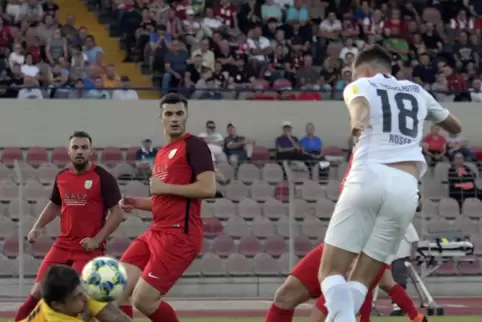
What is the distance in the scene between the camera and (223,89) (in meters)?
22.2

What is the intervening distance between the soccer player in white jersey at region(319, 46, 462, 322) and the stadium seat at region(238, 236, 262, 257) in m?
10.2

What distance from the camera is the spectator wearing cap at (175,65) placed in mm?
22486

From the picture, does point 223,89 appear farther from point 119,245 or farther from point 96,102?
point 119,245

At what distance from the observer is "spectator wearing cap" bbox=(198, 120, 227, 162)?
20.7 meters

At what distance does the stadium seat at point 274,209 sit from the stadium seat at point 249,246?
1.79 feet

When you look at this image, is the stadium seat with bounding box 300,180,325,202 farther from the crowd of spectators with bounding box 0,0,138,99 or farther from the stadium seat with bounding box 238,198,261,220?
the crowd of spectators with bounding box 0,0,138,99

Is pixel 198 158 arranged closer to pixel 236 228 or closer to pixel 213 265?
pixel 213 265

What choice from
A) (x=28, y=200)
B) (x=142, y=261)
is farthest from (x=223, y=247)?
(x=142, y=261)

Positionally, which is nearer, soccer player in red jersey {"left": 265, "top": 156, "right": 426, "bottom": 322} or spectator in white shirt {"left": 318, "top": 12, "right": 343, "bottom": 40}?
soccer player in red jersey {"left": 265, "top": 156, "right": 426, "bottom": 322}

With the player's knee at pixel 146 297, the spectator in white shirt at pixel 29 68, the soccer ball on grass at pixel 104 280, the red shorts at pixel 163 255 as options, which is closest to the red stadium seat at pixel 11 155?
the spectator in white shirt at pixel 29 68

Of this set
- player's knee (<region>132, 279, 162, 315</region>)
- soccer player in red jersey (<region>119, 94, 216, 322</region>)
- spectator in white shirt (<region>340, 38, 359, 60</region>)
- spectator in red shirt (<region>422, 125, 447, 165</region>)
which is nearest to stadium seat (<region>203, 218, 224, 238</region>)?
spectator in red shirt (<region>422, 125, 447, 165</region>)

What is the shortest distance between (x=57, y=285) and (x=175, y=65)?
1543cm

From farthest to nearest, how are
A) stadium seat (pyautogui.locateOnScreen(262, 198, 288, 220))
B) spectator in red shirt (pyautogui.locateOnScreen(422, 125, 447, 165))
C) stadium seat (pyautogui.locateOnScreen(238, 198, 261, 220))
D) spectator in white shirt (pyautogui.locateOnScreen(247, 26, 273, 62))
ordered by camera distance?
spectator in white shirt (pyautogui.locateOnScreen(247, 26, 273, 62)) < spectator in red shirt (pyautogui.locateOnScreen(422, 125, 447, 165)) < stadium seat (pyautogui.locateOnScreen(238, 198, 261, 220)) < stadium seat (pyautogui.locateOnScreen(262, 198, 288, 220))

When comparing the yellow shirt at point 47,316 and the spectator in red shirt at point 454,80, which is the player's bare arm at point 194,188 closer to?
the yellow shirt at point 47,316
